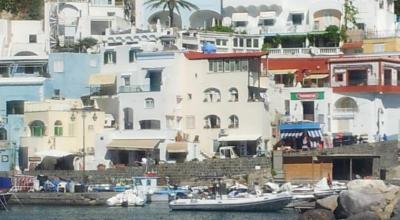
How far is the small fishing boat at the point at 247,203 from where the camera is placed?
66.6 meters

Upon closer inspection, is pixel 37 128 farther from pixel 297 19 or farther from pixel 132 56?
pixel 297 19

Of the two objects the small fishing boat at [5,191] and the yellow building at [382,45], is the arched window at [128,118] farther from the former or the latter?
the yellow building at [382,45]

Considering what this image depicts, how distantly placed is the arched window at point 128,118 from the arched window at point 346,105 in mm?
13784

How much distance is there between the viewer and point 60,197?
243 ft

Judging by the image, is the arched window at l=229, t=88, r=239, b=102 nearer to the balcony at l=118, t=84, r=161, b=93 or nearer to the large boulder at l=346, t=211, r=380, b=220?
the balcony at l=118, t=84, r=161, b=93

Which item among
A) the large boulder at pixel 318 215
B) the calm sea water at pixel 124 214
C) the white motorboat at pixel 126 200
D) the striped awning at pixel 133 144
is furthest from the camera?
the striped awning at pixel 133 144

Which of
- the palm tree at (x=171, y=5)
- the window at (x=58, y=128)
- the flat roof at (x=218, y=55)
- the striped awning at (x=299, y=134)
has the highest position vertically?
the palm tree at (x=171, y=5)

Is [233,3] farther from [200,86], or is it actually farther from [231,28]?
[200,86]

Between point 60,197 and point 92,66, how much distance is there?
17221mm

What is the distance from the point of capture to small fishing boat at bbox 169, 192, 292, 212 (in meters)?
66.6

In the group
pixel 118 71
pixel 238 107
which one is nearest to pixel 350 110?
pixel 238 107

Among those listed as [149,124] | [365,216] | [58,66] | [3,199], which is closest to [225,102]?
[149,124]

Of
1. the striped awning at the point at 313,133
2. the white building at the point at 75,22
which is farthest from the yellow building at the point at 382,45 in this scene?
the white building at the point at 75,22

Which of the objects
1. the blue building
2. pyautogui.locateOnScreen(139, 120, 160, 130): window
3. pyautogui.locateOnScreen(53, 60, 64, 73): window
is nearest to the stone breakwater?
pyautogui.locateOnScreen(139, 120, 160, 130): window
